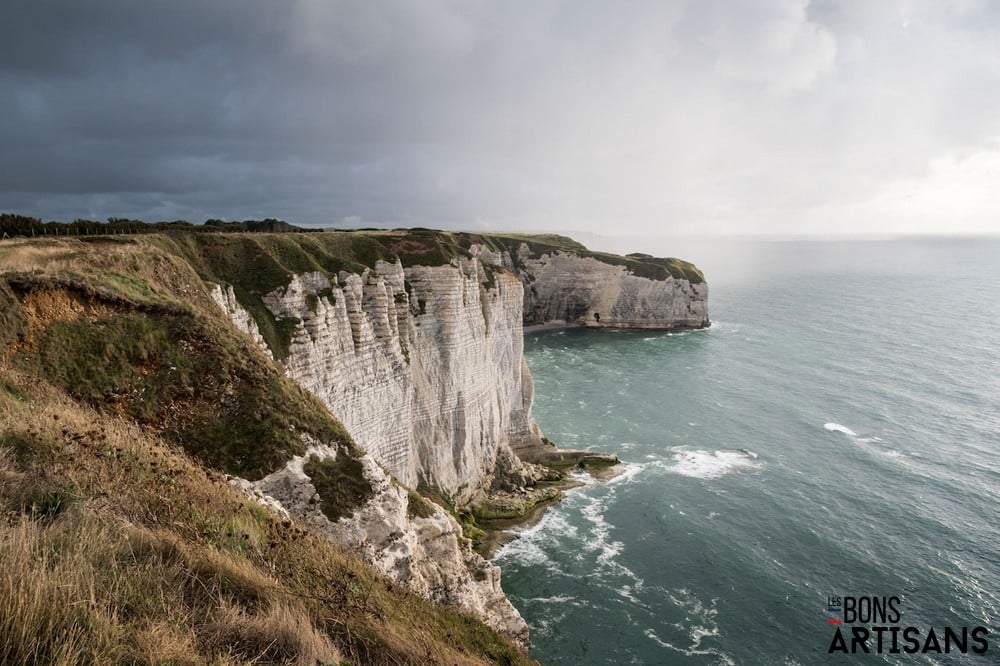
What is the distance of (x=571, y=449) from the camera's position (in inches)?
2045

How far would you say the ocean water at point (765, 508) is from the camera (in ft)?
94.4

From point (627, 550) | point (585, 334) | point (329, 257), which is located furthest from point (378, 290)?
point (585, 334)

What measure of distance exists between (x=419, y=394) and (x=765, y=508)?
2709 cm

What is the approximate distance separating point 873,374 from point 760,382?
1482 cm

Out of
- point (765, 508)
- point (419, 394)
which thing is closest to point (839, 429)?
A: point (765, 508)

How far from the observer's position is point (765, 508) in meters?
39.9

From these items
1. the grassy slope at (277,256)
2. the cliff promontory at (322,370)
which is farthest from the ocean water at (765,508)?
the grassy slope at (277,256)

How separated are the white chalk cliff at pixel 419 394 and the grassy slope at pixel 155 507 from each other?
95.2 inches

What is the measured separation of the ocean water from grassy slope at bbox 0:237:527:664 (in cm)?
1977

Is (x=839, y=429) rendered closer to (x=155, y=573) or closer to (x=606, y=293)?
(x=155, y=573)

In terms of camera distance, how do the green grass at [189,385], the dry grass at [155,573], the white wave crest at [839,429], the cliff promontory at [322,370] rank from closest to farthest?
the dry grass at [155,573], the green grass at [189,385], the cliff promontory at [322,370], the white wave crest at [839,429]

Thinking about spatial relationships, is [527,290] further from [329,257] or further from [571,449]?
[329,257]

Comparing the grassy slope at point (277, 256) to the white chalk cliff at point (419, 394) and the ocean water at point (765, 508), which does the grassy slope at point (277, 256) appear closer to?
the white chalk cliff at point (419, 394)

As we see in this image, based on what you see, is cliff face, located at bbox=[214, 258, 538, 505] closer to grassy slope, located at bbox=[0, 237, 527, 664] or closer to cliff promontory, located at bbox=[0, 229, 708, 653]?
cliff promontory, located at bbox=[0, 229, 708, 653]
